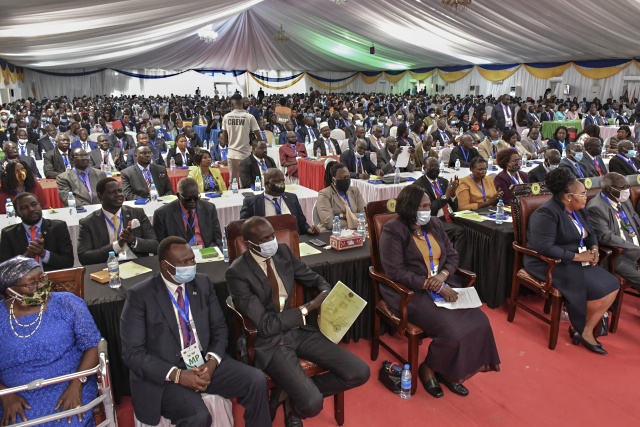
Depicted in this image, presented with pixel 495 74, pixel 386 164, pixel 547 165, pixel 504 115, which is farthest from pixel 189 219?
pixel 495 74

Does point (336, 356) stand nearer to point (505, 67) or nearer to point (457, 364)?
point (457, 364)

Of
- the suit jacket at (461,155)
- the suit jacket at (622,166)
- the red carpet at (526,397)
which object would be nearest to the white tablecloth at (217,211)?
the red carpet at (526,397)

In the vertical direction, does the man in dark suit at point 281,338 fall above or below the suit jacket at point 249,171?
below

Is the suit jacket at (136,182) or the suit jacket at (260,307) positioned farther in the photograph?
the suit jacket at (136,182)

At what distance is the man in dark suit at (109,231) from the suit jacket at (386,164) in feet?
14.8

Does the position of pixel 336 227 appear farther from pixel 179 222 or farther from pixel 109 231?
pixel 109 231

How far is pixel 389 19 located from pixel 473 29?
9.86ft

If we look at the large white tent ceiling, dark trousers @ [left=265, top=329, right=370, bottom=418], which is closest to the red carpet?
dark trousers @ [left=265, top=329, right=370, bottom=418]

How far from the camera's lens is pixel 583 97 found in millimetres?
20906

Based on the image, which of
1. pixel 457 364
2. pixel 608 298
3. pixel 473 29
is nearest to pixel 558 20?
pixel 473 29

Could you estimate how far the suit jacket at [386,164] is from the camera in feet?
24.6

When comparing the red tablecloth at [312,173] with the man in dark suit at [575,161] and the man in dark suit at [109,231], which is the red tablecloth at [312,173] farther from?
the man in dark suit at [109,231]

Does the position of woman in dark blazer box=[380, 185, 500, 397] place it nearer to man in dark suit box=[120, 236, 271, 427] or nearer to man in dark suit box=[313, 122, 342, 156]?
man in dark suit box=[120, 236, 271, 427]

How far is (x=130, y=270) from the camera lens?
3.27 meters
